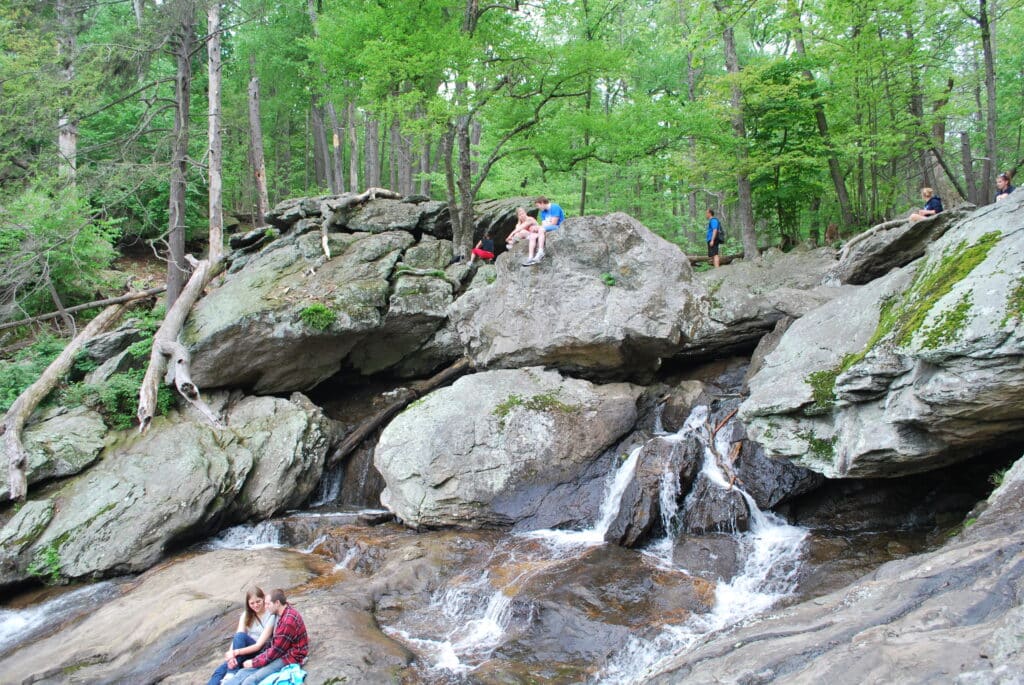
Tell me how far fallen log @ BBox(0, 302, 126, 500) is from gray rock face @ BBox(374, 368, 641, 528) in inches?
254

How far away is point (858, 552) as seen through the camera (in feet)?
27.1

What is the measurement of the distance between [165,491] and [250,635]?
5.71 meters

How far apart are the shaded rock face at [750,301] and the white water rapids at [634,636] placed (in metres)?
3.03

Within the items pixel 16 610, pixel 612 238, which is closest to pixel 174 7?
pixel 612 238

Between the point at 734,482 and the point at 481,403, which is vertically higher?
the point at 481,403

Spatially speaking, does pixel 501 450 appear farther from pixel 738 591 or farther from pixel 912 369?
pixel 912 369

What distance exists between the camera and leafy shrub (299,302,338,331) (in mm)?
13992

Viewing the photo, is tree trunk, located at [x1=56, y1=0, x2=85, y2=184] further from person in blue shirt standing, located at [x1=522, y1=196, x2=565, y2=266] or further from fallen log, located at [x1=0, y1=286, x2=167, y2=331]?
person in blue shirt standing, located at [x1=522, y1=196, x2=565, y2=266]

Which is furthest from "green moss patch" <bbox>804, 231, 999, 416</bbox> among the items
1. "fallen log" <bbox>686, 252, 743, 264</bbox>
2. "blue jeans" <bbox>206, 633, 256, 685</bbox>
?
"fallen log" <bbox>686, 252, 743, 264</bbox>

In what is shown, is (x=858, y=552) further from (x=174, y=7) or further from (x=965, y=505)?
(x=174, y=7)

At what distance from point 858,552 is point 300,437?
10.5 meters

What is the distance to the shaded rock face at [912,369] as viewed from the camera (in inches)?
255

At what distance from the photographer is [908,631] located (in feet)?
12.5

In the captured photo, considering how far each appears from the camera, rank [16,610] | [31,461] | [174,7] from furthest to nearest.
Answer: [174,7] < [31,461] < [16,610]
